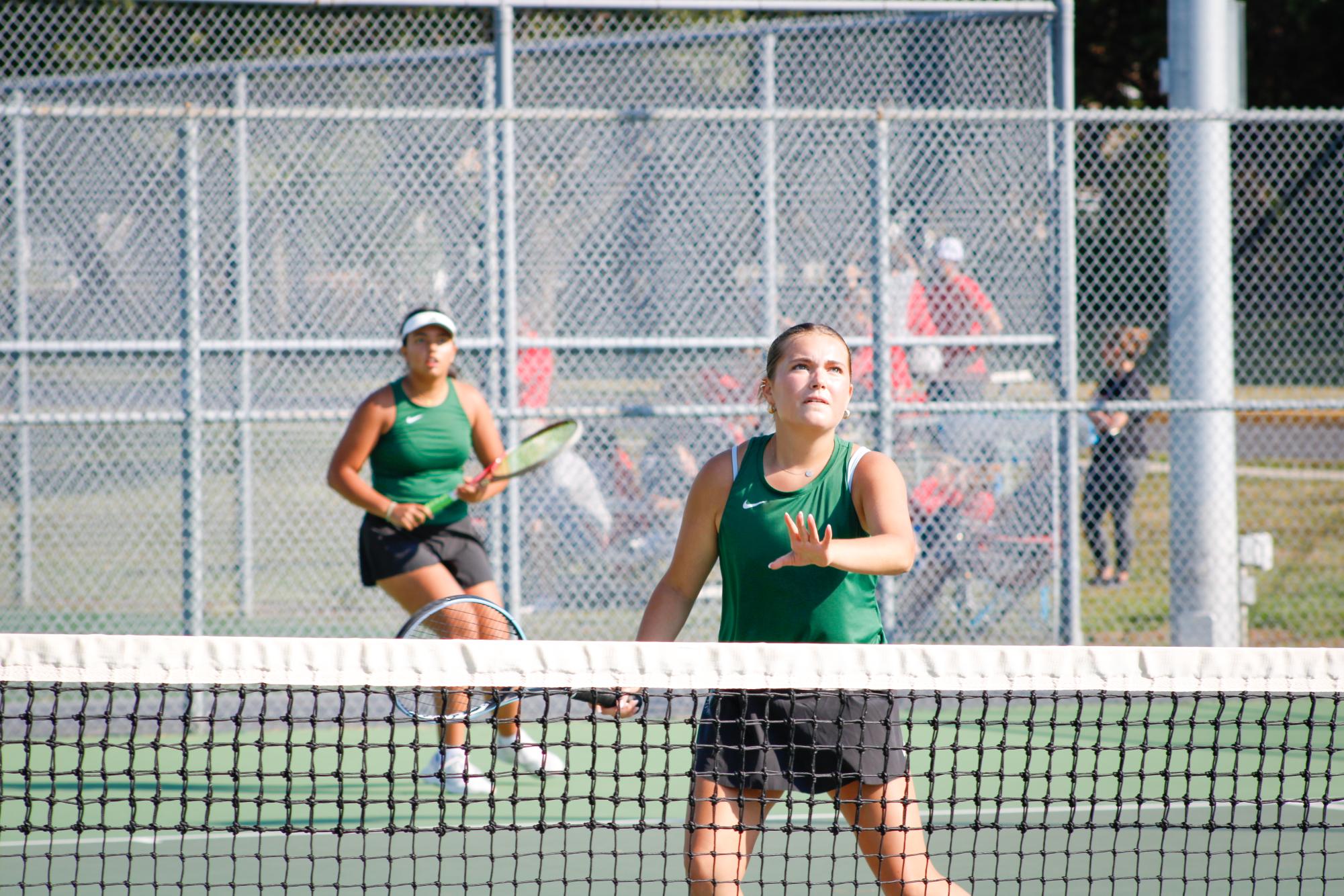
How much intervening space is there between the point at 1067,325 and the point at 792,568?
3892 millimetres

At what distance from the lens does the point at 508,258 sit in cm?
592

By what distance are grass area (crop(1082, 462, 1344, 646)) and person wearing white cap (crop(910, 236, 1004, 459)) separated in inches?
59.3

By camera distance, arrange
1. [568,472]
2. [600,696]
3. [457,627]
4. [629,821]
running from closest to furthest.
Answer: [600,696] → [457,627] → [629,821] → [568,472]

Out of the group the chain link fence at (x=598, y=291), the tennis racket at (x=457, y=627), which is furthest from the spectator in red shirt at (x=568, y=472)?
the tennis racket at (x=457, y=627)

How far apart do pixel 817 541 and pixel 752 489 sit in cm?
37

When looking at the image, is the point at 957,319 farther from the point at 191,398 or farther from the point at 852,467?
the point at 852,467

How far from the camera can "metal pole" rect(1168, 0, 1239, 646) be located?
6.26 m

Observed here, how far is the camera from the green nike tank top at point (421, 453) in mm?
4941

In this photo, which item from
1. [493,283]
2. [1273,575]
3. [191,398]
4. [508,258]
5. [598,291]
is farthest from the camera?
[1273,575]

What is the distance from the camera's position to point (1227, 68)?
6453 millimetres

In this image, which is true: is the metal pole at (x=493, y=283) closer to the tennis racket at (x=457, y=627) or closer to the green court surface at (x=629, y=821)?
the green court surface at (x=629, y=821)

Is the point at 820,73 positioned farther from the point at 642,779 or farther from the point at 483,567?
the point at 642,779

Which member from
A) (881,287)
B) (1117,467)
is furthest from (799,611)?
(1117,467)

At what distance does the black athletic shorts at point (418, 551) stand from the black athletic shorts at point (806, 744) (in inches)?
88.9
